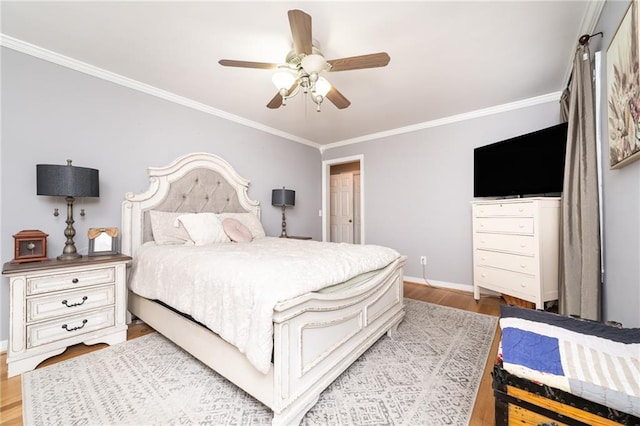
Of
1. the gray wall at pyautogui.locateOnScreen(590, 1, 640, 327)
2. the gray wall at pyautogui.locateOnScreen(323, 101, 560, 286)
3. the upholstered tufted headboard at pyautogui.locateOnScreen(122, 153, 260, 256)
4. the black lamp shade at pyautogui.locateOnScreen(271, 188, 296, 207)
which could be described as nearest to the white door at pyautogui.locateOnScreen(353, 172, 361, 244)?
the gray wall at pyautogui.locateOnScreen(323, 101, 560, 286)

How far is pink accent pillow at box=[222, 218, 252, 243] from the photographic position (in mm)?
2699

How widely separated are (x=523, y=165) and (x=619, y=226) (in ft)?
4.75

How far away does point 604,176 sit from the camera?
1.66 meters

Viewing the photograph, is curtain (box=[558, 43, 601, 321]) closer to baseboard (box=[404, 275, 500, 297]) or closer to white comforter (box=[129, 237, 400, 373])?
baseboard (box=[404, 275, 500, 297])

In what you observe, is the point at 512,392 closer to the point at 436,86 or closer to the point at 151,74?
the point at 436,86

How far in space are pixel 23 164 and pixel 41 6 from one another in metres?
1.14

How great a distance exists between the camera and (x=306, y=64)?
1.65 meters

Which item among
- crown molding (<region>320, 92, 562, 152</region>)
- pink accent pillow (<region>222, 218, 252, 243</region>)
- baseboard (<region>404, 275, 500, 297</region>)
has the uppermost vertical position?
crown molding (<region>320, 92, 562, 152</region>)

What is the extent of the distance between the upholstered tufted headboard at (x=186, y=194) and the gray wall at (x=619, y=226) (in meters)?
3.40

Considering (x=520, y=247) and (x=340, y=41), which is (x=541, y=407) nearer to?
(x=520, y=247)

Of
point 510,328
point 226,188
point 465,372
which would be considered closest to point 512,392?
point 510,328

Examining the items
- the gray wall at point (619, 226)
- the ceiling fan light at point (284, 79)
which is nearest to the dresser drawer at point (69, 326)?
the ceiling fan light at point (284, 79)

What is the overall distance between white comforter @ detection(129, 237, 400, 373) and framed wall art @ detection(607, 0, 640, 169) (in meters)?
1.45

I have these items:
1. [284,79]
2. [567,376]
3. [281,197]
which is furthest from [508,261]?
[281,197]
